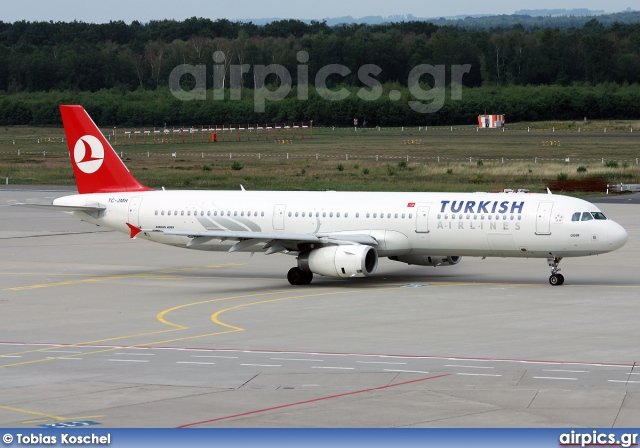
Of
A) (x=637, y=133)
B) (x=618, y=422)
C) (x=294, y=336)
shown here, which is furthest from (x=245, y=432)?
(x=637, y=133)

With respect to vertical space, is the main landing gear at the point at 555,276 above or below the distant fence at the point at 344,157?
below

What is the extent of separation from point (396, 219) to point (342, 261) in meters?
3.80

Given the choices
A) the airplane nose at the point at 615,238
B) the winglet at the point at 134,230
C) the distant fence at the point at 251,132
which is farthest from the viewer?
the distant fence at the point at 251,132

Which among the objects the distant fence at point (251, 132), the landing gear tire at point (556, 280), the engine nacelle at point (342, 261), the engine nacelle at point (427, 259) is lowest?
the landing gear tire at point (556, 280)

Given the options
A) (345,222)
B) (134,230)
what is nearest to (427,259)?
(345,222)

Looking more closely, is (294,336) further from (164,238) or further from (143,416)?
(164,238)

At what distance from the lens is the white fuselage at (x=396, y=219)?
4662 centimetres

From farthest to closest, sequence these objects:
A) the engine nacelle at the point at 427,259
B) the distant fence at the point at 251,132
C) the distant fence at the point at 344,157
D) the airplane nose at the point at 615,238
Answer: the distant fence at the point at 251,132 < the distant fence at the point at 344,157 < the engine nacelle at the point at 427,259 < the airplane nose at the point at 615,238

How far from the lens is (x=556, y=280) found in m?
47.3

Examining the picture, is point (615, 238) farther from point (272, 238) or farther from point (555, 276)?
point (272, 238)

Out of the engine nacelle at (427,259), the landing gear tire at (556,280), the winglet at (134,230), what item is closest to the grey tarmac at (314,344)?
the landing gear tire at (556,280)

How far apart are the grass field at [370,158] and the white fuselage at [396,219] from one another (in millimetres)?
38315

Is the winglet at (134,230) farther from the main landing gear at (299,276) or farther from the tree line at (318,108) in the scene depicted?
the tree line at (318,108)

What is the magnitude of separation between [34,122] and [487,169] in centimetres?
9741
